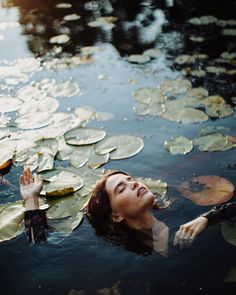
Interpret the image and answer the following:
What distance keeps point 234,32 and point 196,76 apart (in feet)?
6.18

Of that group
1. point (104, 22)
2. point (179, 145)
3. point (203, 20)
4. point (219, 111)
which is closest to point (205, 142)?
point (179, 145)

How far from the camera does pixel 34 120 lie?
4410 millimetres

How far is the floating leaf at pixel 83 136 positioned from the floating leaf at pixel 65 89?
1.08 metres

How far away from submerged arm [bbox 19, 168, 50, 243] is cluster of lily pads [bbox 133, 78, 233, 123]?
1776 millimetres

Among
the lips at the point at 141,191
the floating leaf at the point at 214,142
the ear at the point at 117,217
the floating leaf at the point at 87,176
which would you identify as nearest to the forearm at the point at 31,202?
the floating leaf at the point at 87,176

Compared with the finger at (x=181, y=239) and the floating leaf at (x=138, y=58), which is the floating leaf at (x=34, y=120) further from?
the finger at (x=181, y=239)

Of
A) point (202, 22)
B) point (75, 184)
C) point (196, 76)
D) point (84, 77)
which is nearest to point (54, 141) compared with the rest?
point (75, 184)

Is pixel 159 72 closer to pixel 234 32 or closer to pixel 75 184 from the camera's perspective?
pixel 234 32

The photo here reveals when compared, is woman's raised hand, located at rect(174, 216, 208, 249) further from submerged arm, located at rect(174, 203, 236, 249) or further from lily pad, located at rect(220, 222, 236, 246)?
lily pad, located at rect(220, 222, 236, 246)

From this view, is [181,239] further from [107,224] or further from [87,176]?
[87,176]

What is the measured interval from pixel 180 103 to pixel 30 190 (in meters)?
2.20

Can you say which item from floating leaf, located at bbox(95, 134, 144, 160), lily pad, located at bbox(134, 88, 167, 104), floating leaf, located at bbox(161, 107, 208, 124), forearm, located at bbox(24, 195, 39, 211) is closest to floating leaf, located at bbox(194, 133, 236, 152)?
floating leaf, located at bbox(161, 107, 208, 124)

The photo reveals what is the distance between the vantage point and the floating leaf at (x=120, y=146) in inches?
150

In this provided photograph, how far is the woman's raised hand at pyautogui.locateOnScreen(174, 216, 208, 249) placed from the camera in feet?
9.42
